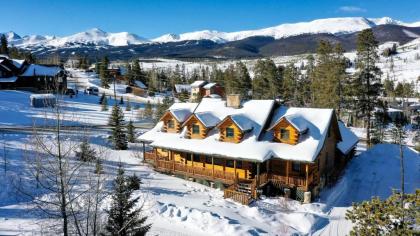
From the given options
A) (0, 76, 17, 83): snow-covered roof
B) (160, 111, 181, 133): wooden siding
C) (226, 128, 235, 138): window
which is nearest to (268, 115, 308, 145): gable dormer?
(226, 128, 235, 138): window

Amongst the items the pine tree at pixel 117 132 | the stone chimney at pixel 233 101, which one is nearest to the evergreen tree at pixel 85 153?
the stone chimney at pixel 233 101

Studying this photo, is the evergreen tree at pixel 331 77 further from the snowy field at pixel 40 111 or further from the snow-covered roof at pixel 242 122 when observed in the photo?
the snowy field at pixel 40 111

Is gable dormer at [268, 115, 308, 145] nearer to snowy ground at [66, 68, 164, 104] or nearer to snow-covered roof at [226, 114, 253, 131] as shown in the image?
snow-covered roof at [226, 114, 253, 131]

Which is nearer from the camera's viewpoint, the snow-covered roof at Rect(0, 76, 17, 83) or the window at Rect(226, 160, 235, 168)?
the window at Rect(226, 160, 235, 168)

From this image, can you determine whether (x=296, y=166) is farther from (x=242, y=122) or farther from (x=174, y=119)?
(x=174, y=119)

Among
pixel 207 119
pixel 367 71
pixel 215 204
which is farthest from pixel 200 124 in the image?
pixel 367 71

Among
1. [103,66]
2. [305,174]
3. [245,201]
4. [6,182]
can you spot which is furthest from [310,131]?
[103,66]

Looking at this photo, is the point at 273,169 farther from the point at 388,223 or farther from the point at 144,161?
the point at 388,223
